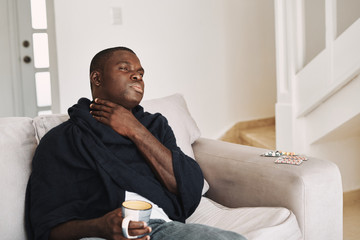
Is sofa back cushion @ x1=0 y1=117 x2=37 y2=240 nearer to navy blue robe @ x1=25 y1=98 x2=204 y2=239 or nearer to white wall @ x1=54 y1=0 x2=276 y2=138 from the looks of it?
navy blue robe @ x1=25 y1=98 x2=204 y2=239

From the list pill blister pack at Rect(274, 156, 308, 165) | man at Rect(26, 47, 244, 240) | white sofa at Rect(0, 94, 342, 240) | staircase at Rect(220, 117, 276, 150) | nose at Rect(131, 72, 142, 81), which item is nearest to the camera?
man at Rect(26, 47, 244, 240)

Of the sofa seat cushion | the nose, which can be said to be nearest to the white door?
the nose

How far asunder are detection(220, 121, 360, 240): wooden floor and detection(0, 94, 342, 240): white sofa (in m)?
0.98

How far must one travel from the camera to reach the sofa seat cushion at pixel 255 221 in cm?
142

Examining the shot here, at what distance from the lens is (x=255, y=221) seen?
59.3 inches

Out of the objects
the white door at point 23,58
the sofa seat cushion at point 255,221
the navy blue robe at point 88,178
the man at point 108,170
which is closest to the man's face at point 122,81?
the man at point 108,170

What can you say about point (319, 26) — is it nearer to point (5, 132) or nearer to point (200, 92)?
point (200, 92)

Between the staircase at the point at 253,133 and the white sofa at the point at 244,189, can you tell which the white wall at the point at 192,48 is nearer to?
the staircase at the point at 253,133

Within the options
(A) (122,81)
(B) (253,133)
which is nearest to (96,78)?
(A) (122,81)

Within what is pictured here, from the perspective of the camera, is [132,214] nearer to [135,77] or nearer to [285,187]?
[135,77]

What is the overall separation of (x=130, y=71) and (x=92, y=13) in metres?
1.84

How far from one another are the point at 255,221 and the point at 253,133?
7.63ft

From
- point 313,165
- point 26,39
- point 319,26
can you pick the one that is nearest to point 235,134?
point 319,26

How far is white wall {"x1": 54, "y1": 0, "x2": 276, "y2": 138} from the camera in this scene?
3219 millimetres
